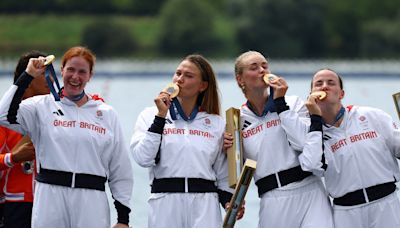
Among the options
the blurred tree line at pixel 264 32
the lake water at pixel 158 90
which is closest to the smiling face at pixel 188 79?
the lake water at pixel 158 90

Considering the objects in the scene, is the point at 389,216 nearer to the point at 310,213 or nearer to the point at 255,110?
the point at 310,213

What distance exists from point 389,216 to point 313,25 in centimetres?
6767

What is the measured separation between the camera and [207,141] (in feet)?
23.1

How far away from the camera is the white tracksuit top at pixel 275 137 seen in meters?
6.98

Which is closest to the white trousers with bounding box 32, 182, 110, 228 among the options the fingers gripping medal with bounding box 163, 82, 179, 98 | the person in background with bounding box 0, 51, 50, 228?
the person in background with bounding box 0, 51, 50, 228

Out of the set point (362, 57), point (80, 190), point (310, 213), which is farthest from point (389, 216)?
point (362, 57)

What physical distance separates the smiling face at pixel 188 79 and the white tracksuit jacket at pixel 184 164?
21cm

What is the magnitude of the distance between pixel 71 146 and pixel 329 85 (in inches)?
74.5

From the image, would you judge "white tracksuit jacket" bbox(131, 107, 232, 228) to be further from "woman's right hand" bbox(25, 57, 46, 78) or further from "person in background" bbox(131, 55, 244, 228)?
"woman's right hand" bbox(25, 57, 46, 78)

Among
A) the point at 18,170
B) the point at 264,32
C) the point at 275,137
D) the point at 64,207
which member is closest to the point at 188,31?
the point at 264,32

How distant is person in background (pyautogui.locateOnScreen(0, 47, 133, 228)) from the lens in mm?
6785

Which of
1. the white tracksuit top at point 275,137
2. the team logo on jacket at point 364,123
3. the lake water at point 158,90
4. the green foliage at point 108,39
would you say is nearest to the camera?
the white tracksuit top at point 275,137

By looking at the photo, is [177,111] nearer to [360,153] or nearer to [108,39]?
[360,153]

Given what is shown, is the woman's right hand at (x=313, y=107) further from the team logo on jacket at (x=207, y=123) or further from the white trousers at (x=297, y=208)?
the team logo on jacket at (x=207, y=123)
